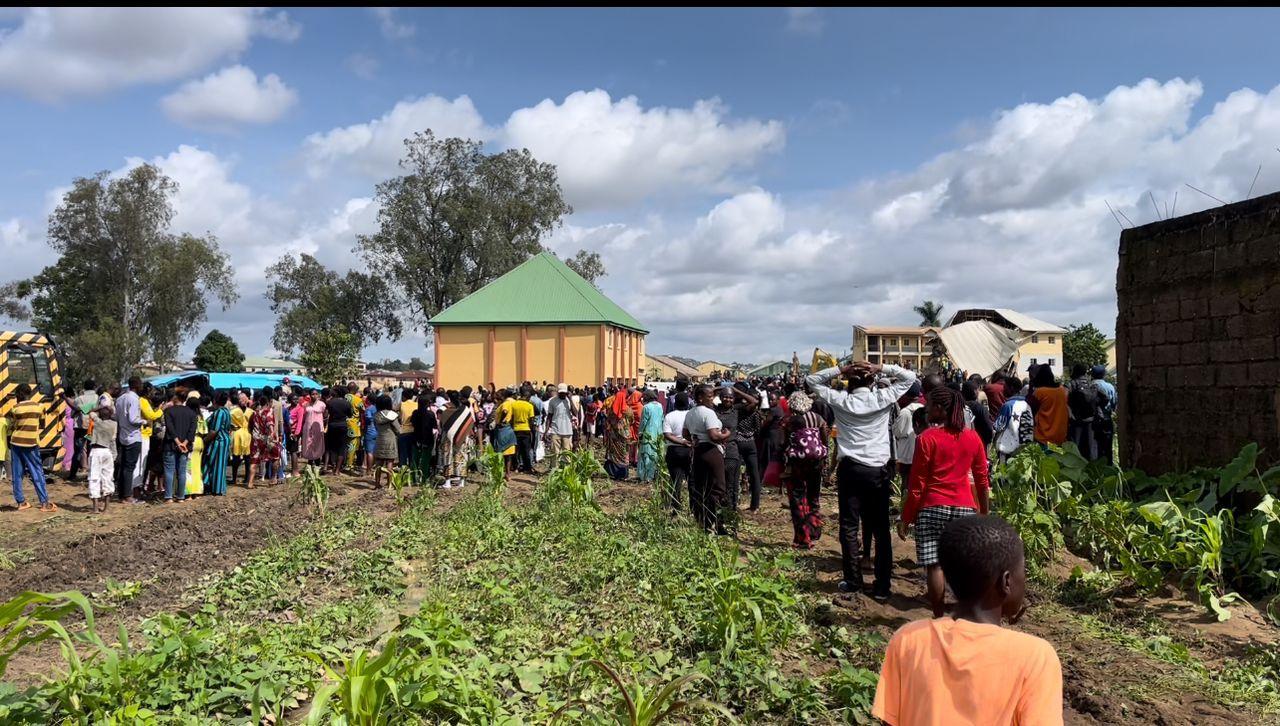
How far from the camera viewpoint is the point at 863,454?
6699 millimetres

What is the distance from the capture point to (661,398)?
18781mm

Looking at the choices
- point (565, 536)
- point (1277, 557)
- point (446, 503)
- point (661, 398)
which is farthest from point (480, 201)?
point (1277, 557)

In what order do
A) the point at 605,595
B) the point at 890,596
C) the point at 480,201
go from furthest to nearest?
1. the point at 480,201
2. the point at 890,596
3. the point at 605,595

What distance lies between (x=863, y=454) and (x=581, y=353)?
105 feet

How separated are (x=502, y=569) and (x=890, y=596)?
3.15m

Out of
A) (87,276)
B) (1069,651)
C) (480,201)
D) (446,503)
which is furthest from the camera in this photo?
(480,201)

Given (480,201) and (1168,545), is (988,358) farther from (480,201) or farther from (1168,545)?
(480,201)

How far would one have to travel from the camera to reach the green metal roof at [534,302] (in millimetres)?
38312

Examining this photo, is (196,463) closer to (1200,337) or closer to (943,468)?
(943,468)

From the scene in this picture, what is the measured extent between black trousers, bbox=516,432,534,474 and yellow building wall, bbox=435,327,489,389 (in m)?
23.3

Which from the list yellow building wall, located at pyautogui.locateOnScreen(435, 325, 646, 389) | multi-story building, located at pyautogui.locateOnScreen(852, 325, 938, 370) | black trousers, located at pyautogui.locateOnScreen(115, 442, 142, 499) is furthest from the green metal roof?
black trousers, located at pyautogui.locateOnScreen(115, 442, 142, 499)

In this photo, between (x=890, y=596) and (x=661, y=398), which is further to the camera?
(x=661, y=398)

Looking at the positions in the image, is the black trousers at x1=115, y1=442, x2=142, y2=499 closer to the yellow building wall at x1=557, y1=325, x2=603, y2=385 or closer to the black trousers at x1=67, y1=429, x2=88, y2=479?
the black trousers at x1=67, y1=429, x2=88, y2=479

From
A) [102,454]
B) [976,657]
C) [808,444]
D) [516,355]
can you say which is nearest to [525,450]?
[102,454]
